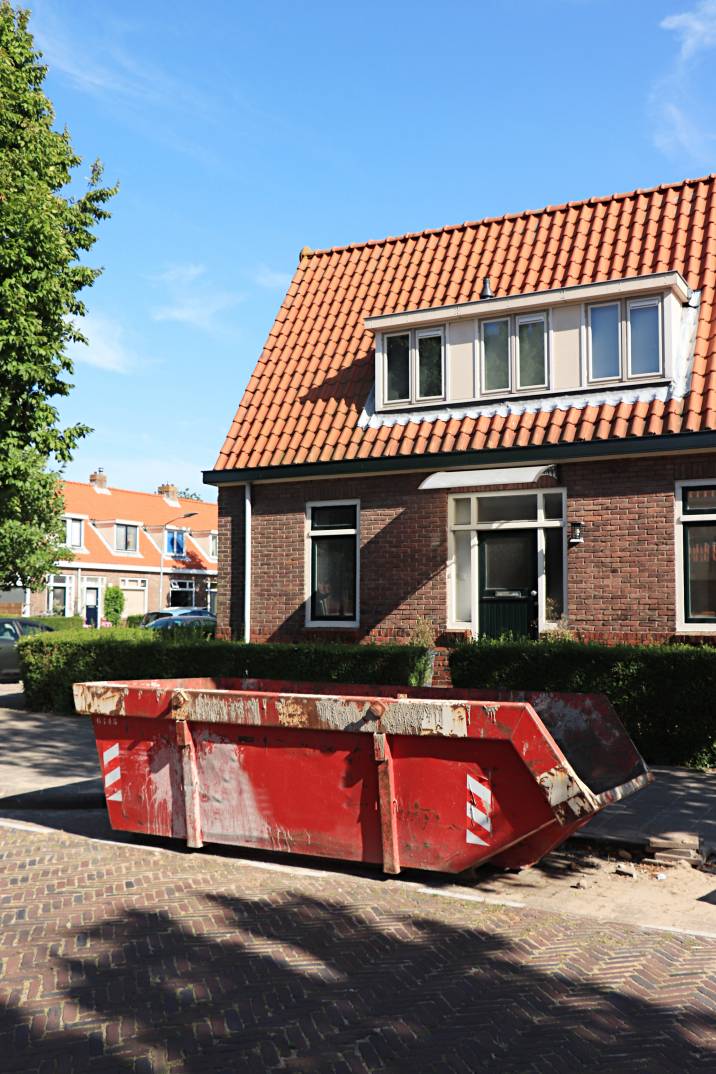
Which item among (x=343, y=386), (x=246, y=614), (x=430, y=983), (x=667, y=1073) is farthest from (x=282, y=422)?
(x=667, y=1073)

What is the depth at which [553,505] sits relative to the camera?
14.0 meters

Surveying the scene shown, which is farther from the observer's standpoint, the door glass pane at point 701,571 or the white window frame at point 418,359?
the white window frame at point 418,359

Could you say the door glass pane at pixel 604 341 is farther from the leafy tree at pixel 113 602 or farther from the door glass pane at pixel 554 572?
the leafy tree at pixel 113 602

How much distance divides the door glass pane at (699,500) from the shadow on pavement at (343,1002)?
8.24 meters

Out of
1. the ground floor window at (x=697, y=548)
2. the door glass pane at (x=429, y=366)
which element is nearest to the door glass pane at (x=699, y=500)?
the ground floor window at (x=697, y=548)

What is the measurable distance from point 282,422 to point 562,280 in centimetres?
506

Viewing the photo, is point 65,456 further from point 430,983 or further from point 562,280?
point 430,983

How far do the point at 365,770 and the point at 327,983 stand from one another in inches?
75.0

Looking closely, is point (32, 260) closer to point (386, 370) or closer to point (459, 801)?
point (386, 370)

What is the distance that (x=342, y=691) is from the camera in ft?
28.2

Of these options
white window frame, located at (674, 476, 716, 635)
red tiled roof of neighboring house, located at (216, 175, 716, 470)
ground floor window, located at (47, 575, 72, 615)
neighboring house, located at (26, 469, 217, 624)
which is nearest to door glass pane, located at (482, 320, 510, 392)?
red tiled roof of neighboring house, located at (216, 175, 716, 470)

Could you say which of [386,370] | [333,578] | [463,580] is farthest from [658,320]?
[333,578]

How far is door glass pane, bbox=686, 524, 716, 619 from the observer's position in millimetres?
12781

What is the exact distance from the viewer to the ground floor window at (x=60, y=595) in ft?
159
